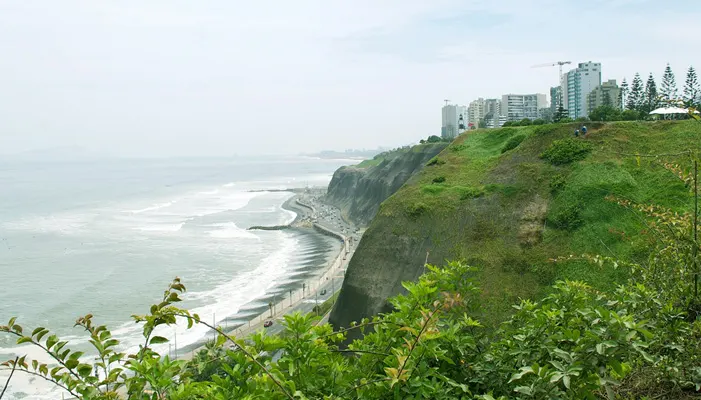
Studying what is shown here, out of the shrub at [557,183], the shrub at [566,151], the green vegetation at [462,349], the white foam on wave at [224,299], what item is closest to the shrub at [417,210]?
the shrub at [557,183]

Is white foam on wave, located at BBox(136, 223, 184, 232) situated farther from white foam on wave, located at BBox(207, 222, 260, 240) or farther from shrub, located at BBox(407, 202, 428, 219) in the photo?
shrub, located at BBox(407, 202, 428, 219)

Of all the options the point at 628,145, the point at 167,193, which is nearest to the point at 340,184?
the point at 167,193

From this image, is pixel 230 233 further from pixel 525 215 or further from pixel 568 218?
pixel 568 218

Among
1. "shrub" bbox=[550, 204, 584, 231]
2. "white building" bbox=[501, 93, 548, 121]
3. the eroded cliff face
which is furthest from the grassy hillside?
"white building" bbox=[501, 93, 548, 121]

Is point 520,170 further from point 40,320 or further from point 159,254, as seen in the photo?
point 159,254

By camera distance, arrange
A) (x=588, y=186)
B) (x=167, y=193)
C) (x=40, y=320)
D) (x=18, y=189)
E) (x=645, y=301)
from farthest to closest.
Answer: (x=18, y=189)
(x=167, y=193)
(x=40, y=320)
(x=588, y=186)
(x=645, y=301)
